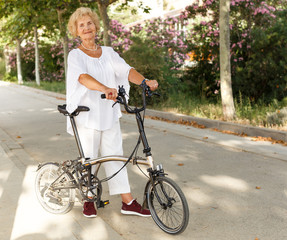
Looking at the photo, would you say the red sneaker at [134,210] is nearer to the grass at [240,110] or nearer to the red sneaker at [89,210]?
the red sneaker at [89,210]

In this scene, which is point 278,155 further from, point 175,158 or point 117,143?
point 117,143

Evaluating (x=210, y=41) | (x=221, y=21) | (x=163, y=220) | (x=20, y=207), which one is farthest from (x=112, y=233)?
(x=210, y=41)

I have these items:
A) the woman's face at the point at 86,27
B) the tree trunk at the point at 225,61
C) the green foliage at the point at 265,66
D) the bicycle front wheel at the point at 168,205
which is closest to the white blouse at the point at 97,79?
the woman's face at the point at 86,27

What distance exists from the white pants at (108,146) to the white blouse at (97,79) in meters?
0.08

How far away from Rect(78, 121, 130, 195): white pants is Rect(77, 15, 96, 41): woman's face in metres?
0.87

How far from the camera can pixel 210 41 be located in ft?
43.4

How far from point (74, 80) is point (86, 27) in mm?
502

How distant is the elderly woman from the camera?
3883 millimetres

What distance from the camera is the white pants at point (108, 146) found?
4105mm

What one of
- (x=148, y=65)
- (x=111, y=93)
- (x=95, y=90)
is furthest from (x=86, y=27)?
(x=148, y=65)

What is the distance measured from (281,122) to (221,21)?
2.75m

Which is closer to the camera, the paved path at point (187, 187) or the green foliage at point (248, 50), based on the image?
the paved path at point (187, 187)

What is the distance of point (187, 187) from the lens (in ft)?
17.3

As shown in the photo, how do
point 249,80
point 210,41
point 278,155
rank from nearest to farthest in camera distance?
point 278,155, point 249,80, point 210,41
